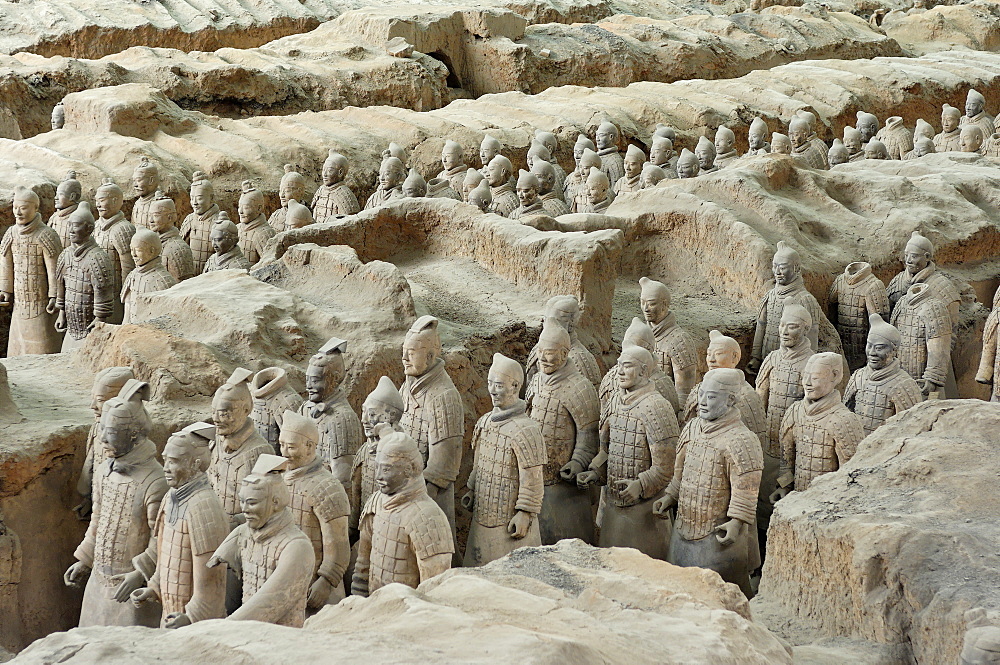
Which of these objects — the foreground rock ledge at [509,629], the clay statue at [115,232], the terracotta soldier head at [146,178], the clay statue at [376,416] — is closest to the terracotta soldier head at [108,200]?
the clay statue at [115,232]

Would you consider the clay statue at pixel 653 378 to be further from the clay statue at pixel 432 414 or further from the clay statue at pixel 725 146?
the clay statue at pixel 725 146

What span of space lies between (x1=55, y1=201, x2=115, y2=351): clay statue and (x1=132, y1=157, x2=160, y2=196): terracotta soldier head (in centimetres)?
134

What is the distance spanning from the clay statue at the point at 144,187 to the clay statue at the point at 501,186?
8.24ft

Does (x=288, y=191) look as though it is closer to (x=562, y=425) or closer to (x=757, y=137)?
(x=562, y=425)

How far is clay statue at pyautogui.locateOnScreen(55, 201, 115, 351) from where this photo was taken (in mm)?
7512

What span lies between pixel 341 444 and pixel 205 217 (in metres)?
3.93

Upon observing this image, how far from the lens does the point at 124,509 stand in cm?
483

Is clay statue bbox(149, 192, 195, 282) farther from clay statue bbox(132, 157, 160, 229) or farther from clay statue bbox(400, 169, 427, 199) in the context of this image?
clay statue bbox(400, 169, 427, 199)

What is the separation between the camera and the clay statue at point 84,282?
24.6ft

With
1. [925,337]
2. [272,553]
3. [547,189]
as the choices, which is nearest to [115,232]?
[547,189]

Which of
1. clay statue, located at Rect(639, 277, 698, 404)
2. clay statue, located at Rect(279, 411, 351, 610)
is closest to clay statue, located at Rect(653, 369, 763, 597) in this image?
clay statue, located at Rect(639, 277, 698, 404)

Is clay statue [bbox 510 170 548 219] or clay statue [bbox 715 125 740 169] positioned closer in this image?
clay statue [bbox 510 170 548 219]

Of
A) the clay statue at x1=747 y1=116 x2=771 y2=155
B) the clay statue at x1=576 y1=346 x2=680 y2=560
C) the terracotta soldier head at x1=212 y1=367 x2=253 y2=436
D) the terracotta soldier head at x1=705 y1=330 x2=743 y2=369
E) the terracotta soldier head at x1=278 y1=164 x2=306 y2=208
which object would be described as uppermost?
the clay statue at x1=747 y1=116 x2=771 y2=155

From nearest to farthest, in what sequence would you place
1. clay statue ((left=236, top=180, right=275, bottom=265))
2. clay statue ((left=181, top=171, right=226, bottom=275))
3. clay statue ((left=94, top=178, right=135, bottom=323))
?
clay statue ((left=94, top=178, right=135, bottom=323)), clay statue ((left=236, top=180, right=275, bottom=265)), clay statue ((left=181, top=171, right=226, bottom=275))
